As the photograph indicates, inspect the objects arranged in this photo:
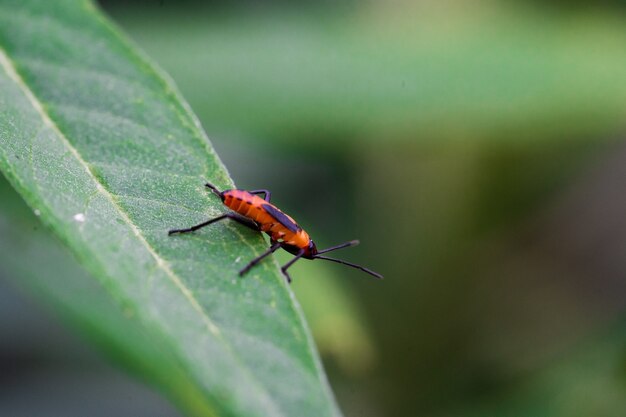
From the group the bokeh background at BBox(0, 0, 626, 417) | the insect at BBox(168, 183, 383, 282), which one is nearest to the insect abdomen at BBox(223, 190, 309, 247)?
the insect at BBox(168, 183, 383, 282)

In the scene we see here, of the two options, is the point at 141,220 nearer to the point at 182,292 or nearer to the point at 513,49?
the point at 182,292

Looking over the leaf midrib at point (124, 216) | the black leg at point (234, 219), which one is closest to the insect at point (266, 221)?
the black leg at point (234, 219)

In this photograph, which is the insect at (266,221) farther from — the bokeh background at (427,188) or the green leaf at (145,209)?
the bokeh background at (427,188)

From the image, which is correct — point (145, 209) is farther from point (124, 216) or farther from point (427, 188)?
point (427, 188)

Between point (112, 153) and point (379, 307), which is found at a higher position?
point (112, 153)

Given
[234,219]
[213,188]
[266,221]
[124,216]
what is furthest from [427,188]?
[124,216]

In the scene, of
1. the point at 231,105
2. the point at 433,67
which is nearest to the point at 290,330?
the point at 231,105

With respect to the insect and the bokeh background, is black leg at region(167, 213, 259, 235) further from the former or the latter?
the bokeh background
